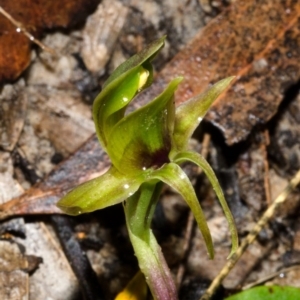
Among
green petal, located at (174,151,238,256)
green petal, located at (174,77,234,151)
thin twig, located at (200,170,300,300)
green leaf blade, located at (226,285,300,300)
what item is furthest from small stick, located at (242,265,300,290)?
green petal, located at (174,77,234,151)

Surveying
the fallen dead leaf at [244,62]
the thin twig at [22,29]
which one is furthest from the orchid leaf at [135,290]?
the thin twig at [22,29]

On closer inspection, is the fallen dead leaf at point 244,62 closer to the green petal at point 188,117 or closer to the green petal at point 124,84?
the green petal at point 188,117

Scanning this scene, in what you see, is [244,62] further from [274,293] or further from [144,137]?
[144,137]

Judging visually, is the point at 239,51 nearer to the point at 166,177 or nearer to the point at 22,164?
the point at 22,164

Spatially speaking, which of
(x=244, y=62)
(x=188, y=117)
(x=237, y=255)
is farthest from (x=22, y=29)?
(x=237, y=255)

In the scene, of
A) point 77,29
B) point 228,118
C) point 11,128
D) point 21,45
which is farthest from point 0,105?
point 228,118

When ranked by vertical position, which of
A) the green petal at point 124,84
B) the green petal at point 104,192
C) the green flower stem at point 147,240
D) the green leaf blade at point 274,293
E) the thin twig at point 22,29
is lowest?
the green leaf blade at point 274,293

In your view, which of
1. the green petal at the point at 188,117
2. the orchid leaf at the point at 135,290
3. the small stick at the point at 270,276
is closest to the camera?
the green petal at the point at 188,117
